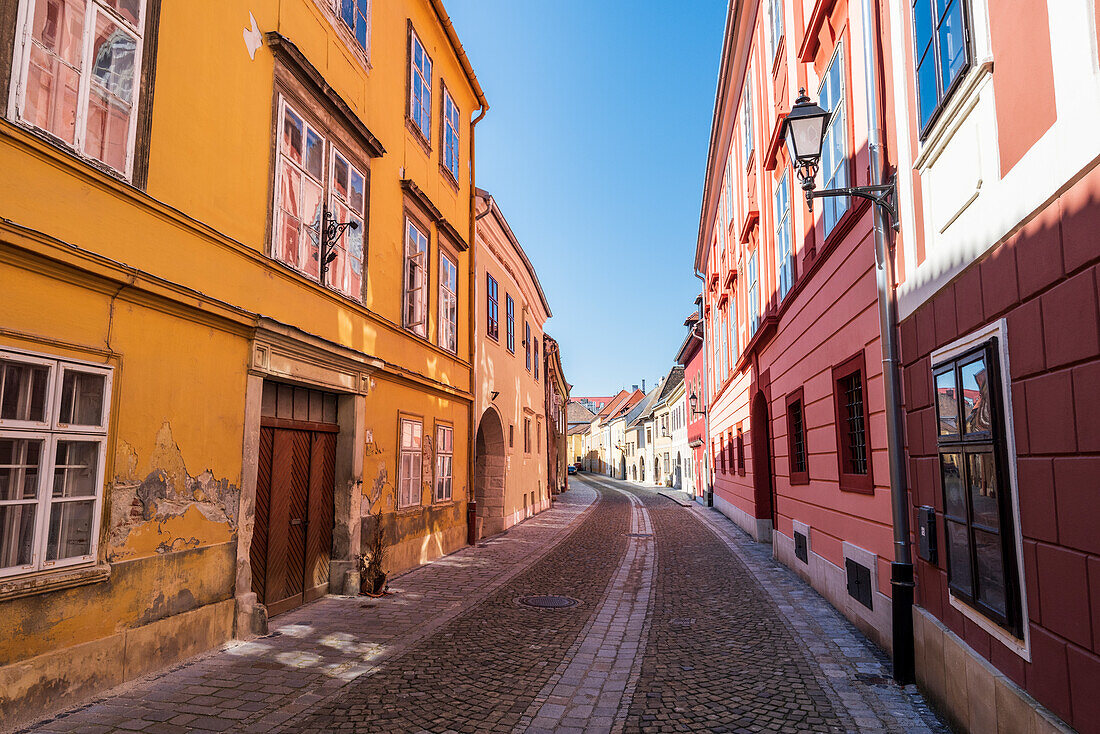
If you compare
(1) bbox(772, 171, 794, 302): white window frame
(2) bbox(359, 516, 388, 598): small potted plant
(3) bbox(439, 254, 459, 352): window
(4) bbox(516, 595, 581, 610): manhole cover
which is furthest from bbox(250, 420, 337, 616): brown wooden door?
(1) bbox(772, 171, 794, 302): white window frame

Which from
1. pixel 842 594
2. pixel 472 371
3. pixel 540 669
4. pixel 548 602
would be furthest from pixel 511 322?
pixel 540 669

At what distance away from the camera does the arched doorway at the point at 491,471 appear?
1848cm

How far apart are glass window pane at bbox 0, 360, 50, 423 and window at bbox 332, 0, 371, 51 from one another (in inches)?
258

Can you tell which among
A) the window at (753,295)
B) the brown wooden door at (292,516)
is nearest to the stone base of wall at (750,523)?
the window at (753,295)

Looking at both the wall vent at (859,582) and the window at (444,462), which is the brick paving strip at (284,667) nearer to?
the window at (444,462)

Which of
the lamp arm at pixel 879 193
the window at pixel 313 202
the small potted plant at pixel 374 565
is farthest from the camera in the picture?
the small potted plant at pixel 374 565

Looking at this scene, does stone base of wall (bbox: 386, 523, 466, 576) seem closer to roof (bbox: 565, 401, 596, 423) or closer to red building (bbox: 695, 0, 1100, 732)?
red building (bbox: 695, 0, 1100, 732)

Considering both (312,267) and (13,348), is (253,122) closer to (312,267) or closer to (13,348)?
(312,267)

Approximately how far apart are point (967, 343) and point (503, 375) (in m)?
15.5

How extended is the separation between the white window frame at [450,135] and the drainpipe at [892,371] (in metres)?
9.00

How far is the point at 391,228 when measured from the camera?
11.0 metres

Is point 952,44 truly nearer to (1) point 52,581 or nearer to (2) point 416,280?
(1) point 52,581

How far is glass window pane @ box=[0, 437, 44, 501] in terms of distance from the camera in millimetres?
4559

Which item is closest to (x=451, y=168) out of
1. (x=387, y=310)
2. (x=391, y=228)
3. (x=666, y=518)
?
(x=391, y=228)
